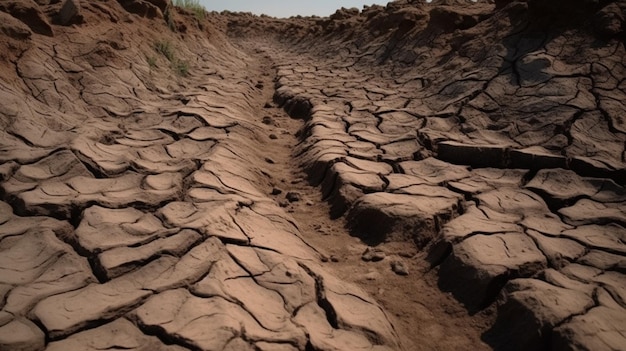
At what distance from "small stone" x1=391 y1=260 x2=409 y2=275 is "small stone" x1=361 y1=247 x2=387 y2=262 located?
6 cm

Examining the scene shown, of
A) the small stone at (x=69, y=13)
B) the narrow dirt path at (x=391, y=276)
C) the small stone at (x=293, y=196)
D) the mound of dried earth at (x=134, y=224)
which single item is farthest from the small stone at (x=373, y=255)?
the small stone at (x=69, y=13)

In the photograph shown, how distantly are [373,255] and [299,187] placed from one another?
0.87 m

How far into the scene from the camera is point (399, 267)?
177cm

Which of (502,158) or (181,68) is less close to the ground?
(502,158)

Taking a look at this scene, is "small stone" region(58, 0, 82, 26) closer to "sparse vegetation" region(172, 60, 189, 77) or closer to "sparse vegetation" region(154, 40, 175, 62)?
"sparse vegetation" region(154, 40, 175, 62)

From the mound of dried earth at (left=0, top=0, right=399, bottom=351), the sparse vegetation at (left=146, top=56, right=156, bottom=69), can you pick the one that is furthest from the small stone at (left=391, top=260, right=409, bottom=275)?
the sparse vegetation at (left=146, top=56, right=156, bottom=69)

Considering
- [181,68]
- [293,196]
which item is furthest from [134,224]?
[181,68]

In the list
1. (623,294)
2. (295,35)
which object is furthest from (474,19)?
(295,35)

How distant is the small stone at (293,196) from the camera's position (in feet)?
8.01

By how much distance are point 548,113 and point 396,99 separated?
1.44 metres

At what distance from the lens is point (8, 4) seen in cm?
323

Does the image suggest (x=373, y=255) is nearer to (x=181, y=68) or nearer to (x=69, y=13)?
(x=69, y=13)

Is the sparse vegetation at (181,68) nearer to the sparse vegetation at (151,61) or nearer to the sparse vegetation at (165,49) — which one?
the sparse vegetation at (165,49)

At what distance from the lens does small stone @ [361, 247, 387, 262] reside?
6.10ft
